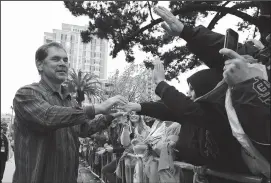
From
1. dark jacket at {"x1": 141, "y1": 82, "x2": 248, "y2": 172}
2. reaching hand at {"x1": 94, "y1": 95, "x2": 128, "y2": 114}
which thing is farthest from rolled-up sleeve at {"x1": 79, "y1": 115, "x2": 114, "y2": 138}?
dark jacket at {"x1": 141, "y1": 82, "x2": 248, "y2": 172}

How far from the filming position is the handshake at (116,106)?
2.18 meters

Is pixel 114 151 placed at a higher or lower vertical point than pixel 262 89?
lower

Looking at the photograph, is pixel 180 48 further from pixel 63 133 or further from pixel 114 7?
pixel 63 133

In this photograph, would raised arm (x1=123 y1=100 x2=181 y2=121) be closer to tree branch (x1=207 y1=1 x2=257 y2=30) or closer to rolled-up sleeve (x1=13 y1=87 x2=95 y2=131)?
rolled-up sleeve (x1=13 y1=87 x2=95 y2=131)

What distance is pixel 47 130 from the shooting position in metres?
2.12

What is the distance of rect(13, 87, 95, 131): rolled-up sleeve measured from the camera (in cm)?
205

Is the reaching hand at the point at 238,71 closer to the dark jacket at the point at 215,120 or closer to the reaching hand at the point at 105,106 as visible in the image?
the dark jacket at the point at 215,120

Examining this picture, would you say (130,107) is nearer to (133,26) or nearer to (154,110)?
(154,110)

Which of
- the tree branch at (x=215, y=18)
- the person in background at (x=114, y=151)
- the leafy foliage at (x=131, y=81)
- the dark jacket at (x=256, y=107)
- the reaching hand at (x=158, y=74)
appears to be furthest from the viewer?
the leafy foliage at (x=131, y=81)

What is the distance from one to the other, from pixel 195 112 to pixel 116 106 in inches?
30.5

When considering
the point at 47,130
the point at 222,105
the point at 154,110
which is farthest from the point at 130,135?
the point at 222,105

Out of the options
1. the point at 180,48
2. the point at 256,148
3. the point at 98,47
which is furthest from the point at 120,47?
the point at 98,47

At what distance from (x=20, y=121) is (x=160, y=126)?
2.46 meters

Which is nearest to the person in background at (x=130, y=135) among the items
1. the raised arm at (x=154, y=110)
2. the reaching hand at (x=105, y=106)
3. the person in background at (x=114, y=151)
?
the person in background at (x=114, y=151)
